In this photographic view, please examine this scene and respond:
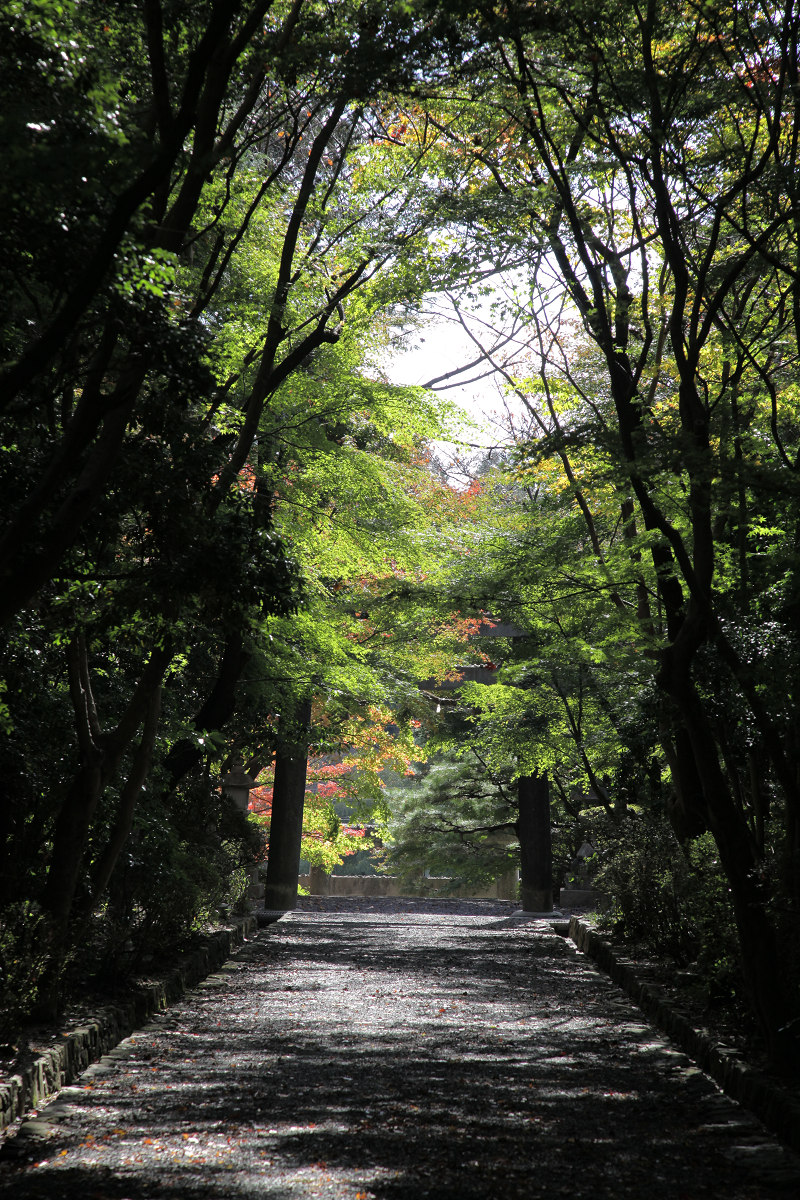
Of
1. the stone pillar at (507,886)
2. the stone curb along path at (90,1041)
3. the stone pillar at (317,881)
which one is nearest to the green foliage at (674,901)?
the stone curb along path at (90,1041)

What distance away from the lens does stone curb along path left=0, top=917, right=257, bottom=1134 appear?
4586mm

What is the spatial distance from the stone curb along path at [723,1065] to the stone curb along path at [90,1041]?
3.50 meters

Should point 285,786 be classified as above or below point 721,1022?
above

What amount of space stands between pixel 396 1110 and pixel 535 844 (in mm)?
13496

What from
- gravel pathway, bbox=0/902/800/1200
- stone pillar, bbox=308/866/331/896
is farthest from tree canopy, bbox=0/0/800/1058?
stone pillar, bbox=308/866/331/896

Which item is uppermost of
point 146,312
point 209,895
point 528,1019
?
point 146,312

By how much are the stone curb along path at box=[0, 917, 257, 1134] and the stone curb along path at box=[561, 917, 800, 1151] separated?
11.5 feet

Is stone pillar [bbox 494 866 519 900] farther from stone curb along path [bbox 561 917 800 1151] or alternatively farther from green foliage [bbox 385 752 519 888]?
stone curb along path [bbox 561 917 800 1151]

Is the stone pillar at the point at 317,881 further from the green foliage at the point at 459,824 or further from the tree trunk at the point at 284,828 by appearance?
the tree trunk at the point at 284,828

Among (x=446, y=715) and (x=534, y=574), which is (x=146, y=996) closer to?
(x=534, y=574)

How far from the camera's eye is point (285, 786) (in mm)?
16641

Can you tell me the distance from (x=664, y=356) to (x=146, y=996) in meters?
9.03

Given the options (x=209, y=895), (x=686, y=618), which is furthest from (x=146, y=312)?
(x=209, y=895)

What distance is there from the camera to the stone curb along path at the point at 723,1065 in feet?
15.3
